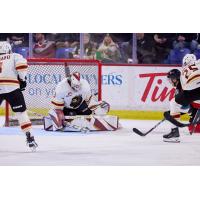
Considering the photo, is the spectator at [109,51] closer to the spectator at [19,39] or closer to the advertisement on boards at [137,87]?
the advertisement on boards at [137,87]

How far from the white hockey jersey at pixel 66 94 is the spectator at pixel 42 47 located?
0.55 ft

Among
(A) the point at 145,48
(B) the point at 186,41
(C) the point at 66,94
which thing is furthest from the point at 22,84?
(B) the point at 186,41

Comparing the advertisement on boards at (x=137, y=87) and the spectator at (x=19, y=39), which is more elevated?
the spectator at (x=19, y=39)

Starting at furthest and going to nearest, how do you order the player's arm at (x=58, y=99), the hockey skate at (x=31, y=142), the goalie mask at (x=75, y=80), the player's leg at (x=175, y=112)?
the goalie mask at (x=75, y=80)
the player's arm at (x=58, y=99)
the player's leg at (x=175, y=112)
the hockey skate at (x=31, y=142)

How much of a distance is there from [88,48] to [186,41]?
510 mm

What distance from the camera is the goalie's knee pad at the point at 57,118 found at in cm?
427

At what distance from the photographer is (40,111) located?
420cm

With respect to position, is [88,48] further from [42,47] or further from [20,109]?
[20,109]

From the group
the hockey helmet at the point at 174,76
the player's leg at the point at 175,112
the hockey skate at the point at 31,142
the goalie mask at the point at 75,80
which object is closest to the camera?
the hockey skate at the point at 31,142

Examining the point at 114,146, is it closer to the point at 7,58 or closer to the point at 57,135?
the point at 57,135

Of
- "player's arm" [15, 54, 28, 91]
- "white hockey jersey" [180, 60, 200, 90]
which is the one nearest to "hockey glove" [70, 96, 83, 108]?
"player's arm" [15, 54, 28, 91]

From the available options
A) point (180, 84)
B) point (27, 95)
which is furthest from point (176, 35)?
point (27, 95)

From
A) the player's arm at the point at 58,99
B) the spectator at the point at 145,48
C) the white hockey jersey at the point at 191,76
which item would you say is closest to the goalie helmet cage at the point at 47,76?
the player's arm at the point at 58,99

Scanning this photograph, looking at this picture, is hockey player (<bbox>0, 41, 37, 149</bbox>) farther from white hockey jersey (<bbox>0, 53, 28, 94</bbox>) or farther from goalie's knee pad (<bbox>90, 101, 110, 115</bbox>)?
goalie's knee pad (<bbox>90, 101, 110, 115</bbox>)
